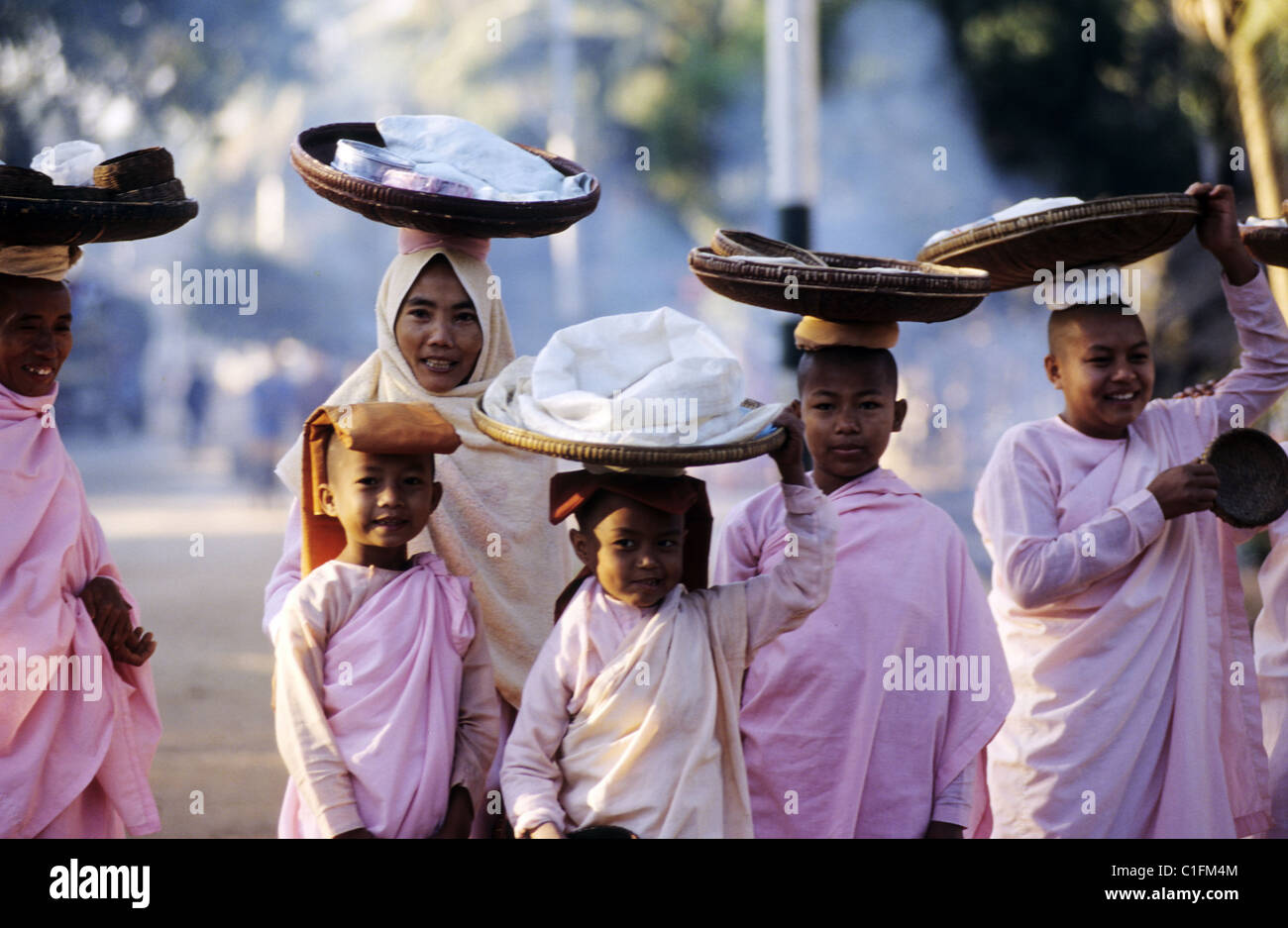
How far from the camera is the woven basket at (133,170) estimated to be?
4477 mm

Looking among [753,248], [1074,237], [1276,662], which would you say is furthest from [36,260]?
[1276,662]

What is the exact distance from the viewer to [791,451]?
3885mm

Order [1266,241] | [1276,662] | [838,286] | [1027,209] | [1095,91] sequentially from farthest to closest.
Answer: [1095,91]
[1276,662]
[1266,241]
[1027,209]
[838,286]

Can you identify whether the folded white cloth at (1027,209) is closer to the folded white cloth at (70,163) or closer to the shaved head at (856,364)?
the shaved head at (856,364)

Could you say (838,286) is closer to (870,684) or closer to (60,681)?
(870,684)

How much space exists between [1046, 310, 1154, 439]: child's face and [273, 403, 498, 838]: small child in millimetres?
2140

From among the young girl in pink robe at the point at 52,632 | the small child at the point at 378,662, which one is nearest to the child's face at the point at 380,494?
the small child at the point at 378,662

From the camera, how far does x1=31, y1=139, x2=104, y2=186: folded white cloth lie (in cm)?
455

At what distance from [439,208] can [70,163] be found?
123 cm

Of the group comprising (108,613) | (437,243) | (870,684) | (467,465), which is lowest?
(870,684)

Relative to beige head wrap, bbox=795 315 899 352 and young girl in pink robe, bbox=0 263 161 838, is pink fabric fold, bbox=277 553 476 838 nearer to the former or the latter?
young girl in pink robe, bbox=0 263 161 838

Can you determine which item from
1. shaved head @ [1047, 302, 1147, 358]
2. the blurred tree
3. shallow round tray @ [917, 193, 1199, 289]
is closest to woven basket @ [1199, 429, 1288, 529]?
shaved head @ [1047, 302, 1147, 358]

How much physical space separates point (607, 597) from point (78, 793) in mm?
1836

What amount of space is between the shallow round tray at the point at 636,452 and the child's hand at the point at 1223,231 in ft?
6.53
